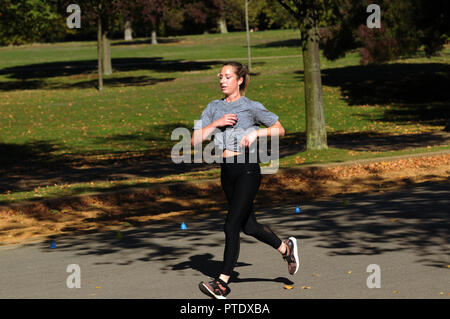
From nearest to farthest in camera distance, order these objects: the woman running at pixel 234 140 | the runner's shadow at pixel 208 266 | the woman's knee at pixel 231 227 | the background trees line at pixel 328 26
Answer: the woman running at pixel 234 140 < the woman's knee at pixel 231 227 < the runner's shadow at pixel 208 266 < the background trees line at pixel 328 26

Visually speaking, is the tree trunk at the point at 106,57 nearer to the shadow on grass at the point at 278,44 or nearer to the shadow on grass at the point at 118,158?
the shadow on grass at the point at 118,158

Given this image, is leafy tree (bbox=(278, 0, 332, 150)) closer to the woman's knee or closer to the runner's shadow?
the runner's shadow

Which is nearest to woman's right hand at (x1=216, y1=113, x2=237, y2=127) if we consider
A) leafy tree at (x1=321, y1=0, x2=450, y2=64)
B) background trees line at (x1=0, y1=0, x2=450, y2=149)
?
background trees line at (x1=0, y1=0, x2=450, y2=149)

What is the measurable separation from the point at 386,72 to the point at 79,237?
3167 cm

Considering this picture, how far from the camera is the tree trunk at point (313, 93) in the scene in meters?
17.0

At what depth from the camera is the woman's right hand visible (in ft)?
20.1

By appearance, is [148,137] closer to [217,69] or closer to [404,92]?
[404,92]

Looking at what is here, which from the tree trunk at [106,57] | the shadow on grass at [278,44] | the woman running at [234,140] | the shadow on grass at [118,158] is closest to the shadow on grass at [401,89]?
the shadow on grass at [118,158]

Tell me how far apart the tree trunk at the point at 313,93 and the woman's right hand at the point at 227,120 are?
11.0 m

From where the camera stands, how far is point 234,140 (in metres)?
6.25

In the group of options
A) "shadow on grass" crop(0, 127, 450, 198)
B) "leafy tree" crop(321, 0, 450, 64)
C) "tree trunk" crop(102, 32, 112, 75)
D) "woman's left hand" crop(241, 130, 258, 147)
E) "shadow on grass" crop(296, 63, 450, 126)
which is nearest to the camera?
"woman's left hand" crop(241, 130, 258, 147)

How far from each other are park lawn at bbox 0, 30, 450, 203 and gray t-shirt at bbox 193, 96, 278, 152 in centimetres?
681

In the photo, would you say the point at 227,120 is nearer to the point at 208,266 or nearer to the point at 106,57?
the point at 208,266
